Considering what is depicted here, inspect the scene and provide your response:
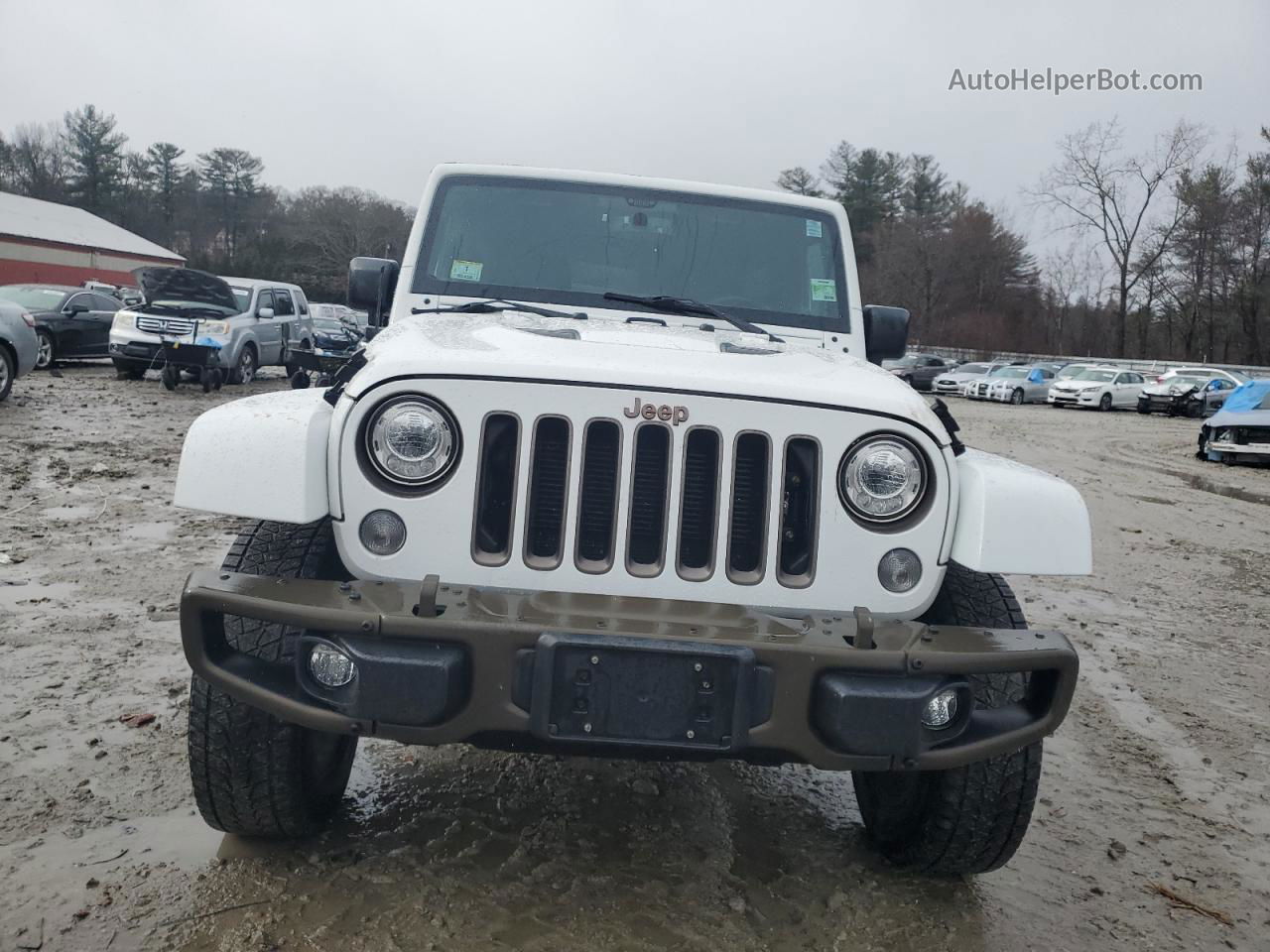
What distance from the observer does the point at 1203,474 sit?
14.7 m

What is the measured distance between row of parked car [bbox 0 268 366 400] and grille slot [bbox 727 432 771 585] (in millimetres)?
14457

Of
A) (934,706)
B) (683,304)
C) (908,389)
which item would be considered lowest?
(934,706)

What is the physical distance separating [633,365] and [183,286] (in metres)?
16.1

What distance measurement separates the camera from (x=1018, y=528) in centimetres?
258

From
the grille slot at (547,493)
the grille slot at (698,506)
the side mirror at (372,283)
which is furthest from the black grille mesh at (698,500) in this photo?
the side mirror at (372,283)

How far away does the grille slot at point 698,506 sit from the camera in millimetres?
2553

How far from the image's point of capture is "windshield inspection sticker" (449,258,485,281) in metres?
4.09

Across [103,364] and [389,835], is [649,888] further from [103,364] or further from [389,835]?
[103,364]

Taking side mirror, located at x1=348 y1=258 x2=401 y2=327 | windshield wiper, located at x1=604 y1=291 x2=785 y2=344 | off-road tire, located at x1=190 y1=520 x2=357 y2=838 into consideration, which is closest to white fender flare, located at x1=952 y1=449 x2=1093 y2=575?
windshield wiper, located at x1=604 y1=291 x2=785 y2=344

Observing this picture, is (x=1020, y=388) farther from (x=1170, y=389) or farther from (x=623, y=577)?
(x=623, y=577)

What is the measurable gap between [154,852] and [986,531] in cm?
232

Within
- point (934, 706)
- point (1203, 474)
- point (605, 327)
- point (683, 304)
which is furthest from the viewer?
point (1203, 474)

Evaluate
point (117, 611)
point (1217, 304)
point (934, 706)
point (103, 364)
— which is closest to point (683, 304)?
point (934, 706)

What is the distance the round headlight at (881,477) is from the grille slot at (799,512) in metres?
0.07
